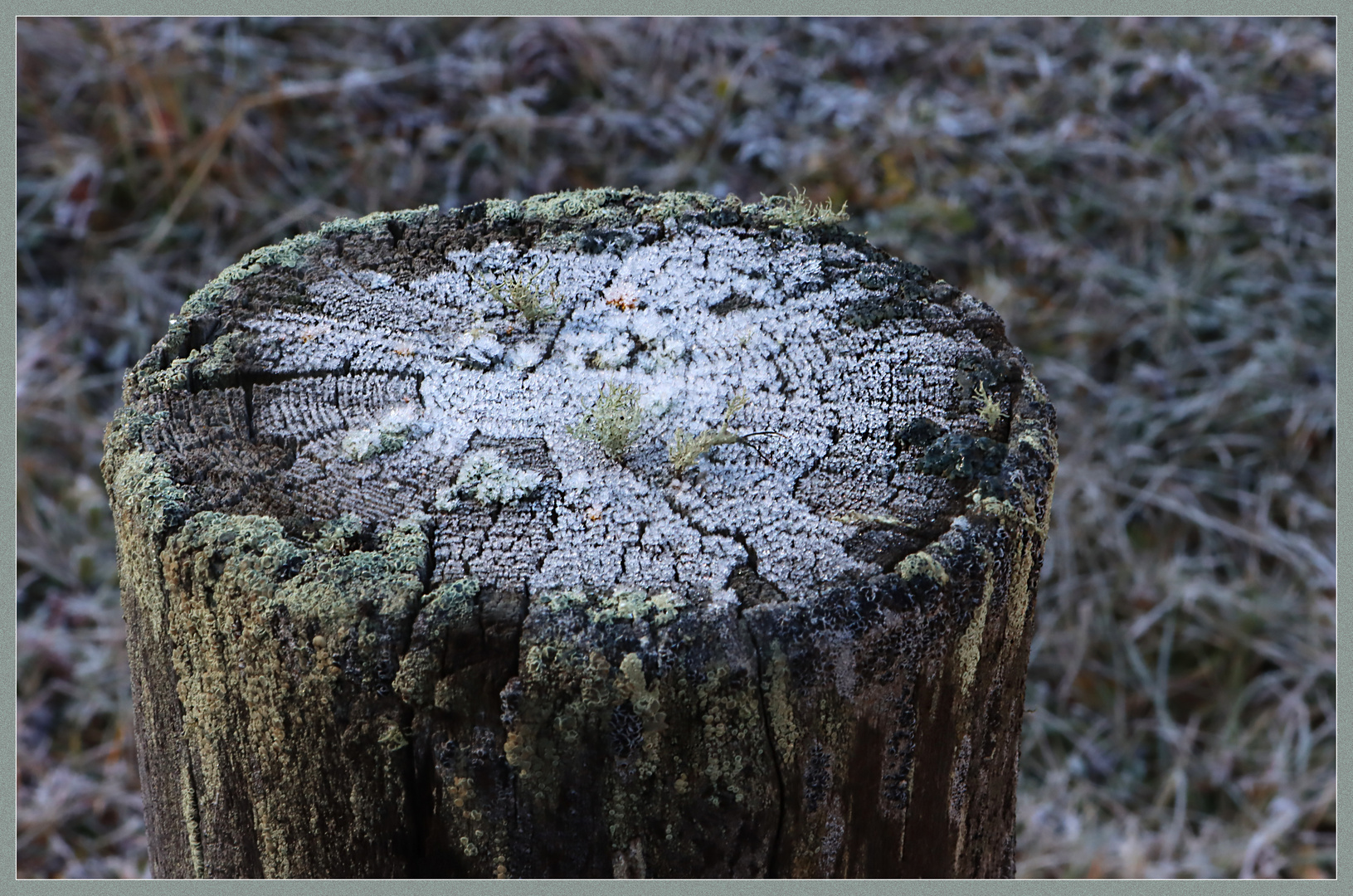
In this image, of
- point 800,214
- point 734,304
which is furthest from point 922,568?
point 800,214

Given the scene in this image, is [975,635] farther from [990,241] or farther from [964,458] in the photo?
[990,241]

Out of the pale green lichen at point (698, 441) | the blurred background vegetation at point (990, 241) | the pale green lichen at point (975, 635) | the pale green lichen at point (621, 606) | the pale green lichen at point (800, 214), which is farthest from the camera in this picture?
the blurred background vegetation at point (990, 241)

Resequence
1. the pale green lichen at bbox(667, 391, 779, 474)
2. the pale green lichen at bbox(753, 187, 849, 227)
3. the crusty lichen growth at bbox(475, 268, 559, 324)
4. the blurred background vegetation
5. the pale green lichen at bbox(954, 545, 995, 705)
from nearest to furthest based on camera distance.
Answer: the pale green lichen at bbox(954, 545, 995, 705) → the pale green lichen at bbox(667, 391, 779, 474) → the crusty lichen growth at bbox(475, 268, 559, 324) → the pale green lichen at bbox(753, 187, 849, 227) → the blurred background vegetation

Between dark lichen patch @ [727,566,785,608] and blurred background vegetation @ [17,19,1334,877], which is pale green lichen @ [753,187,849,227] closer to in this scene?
dark lichen patch @ [727,566,785,608]

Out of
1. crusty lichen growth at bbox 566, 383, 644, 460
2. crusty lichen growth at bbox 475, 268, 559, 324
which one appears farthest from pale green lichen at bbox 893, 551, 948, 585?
crusty lichen growth at bbox 475, 268, 559, 324

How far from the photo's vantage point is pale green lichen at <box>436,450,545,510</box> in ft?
4.71

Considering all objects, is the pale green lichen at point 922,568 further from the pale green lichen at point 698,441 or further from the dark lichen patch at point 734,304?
the dark lichen patch at point 734,304

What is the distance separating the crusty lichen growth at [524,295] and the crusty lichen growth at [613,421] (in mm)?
214

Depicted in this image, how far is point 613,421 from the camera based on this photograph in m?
1.51

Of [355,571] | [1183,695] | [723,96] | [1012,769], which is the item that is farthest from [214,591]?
[723,96]

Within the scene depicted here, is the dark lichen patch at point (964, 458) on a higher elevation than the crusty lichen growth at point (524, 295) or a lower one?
lower

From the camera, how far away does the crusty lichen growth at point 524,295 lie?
1.79 meters

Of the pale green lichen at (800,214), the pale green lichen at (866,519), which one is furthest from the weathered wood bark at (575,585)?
the pale green lichen at (800,214)

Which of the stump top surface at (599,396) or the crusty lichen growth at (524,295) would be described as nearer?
the stump top surface at (599,396)
